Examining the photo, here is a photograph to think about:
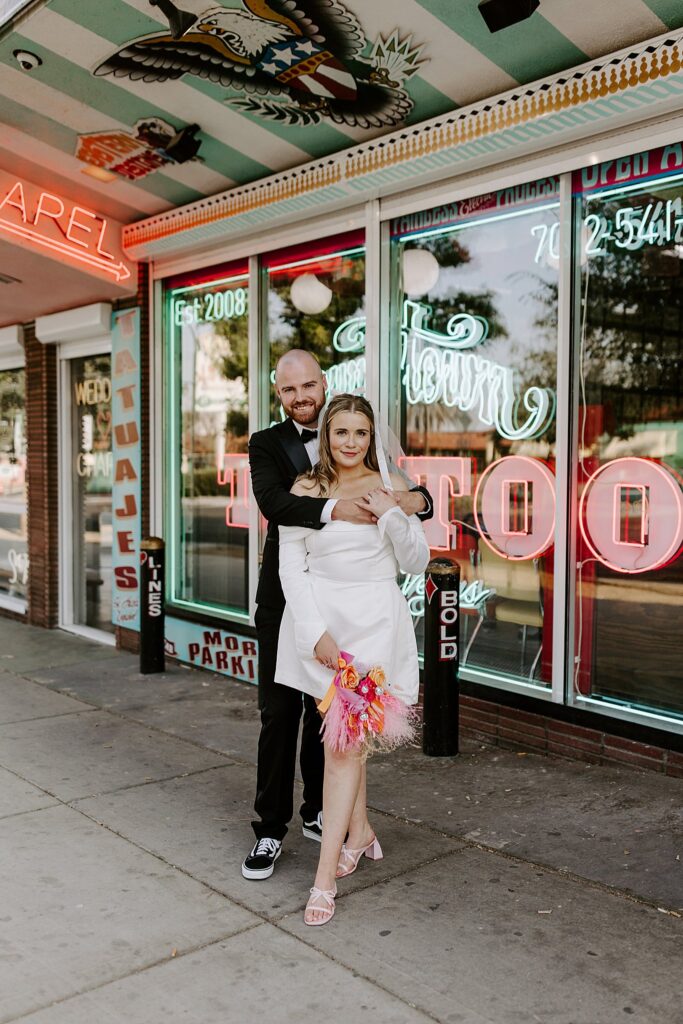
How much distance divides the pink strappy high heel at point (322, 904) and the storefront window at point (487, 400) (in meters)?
2.46

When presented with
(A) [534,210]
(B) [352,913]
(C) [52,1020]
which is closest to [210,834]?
(B) [352,913]

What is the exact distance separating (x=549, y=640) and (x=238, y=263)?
3.96 metres

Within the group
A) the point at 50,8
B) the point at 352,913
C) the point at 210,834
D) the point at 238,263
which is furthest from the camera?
the point at 238,263

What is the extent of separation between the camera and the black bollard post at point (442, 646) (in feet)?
17.4

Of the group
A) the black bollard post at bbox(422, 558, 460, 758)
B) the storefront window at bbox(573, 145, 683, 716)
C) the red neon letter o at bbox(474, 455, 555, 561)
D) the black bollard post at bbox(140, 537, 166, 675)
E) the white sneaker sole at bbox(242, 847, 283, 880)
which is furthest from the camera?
the black bollard post at bbox(140, 537, 166, 675)

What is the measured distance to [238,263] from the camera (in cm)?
762

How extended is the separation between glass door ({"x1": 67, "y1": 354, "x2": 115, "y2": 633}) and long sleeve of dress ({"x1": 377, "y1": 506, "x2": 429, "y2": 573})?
19.3ft

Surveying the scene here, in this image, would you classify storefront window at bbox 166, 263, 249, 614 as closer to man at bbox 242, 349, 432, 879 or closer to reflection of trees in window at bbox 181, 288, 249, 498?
reflection of trees in window at bbox 181, 288, 249, 498

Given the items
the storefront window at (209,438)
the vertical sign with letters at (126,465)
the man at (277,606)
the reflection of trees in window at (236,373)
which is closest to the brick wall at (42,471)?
the vertical sign with letters at (126,465)

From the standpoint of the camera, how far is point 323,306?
23.0 ft

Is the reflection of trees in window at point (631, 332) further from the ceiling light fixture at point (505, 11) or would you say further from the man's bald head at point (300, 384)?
the man's bald head at point (300, 384)

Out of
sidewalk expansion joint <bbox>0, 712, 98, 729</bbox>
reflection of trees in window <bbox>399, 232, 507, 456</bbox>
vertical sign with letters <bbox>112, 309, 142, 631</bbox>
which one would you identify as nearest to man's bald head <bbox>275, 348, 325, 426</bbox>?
reflection of trees in window <bbox>399, 232, 507, 456</bbox>

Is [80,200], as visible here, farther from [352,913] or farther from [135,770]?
[352,913]

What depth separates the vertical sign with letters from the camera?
837cm
